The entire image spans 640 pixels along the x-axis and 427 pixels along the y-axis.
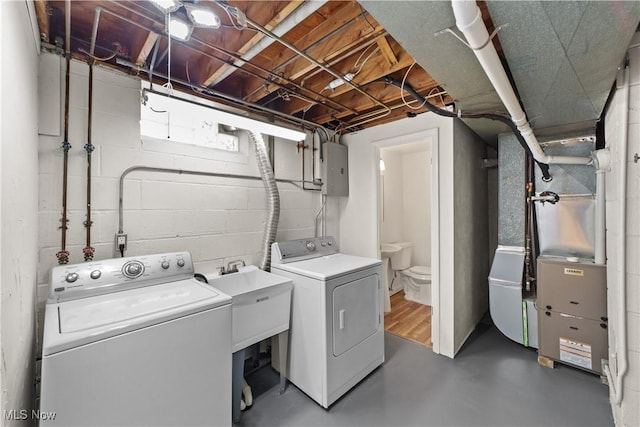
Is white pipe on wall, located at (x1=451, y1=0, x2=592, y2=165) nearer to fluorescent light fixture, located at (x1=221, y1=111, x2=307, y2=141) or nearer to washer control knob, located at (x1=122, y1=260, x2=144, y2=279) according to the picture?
fluorescent light fixture, located at (x1=221, y1=111, x2=307, y2=141)

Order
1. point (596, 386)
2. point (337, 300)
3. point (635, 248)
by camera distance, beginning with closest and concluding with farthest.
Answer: point (635, 248)
point (337, 300)
point (596, 386)

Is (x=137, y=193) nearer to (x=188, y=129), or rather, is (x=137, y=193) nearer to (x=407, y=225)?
(x=188, y=129)

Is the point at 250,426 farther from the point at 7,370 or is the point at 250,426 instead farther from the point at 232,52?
the point at 232,52

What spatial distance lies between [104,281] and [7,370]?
68 cm

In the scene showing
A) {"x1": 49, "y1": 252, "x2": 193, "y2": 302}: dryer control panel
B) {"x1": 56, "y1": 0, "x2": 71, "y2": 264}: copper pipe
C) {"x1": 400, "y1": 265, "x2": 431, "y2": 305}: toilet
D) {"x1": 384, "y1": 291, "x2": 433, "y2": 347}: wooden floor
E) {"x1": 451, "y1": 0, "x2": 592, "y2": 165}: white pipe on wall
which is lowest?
{"x1": 384, "y1": 291, "x2": 433, "y2": 347}: wooden floor

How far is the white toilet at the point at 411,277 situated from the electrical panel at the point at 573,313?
1.35 m

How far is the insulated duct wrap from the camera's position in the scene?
2264 millimetres

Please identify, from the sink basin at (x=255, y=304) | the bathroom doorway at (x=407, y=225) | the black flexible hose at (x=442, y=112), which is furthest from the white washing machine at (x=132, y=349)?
the bathroom doorway at (x=407, y=225)

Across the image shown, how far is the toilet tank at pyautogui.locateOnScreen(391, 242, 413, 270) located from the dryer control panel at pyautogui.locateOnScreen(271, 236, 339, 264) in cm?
161

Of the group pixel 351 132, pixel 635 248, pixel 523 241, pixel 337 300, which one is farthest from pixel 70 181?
pixel 523 241

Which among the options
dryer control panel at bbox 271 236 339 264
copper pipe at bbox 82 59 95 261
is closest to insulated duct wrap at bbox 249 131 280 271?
dryer control panel at bbox 271 236 339 264

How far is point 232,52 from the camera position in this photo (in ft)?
5.29

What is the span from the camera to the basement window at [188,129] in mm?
1889

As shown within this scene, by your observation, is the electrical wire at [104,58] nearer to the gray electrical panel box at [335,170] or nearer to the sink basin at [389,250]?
the gray electrical panel box at [335,170]
